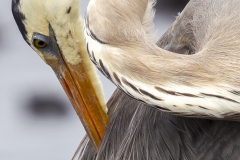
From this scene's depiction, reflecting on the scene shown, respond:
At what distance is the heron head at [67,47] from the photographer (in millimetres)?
1625

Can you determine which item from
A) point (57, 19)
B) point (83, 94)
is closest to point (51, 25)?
point (57, 19)

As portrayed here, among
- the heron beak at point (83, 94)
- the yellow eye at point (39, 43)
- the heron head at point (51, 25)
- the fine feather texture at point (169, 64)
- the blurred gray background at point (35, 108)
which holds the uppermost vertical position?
the fine feather texture at point (169, 64)

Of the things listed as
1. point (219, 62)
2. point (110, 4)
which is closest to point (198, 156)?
point (219, 62)

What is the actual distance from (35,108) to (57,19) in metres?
2.03

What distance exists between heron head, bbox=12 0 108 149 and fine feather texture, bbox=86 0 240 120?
329mm

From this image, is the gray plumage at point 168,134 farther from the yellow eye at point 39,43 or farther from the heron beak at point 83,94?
the yellow eye at point 39,43

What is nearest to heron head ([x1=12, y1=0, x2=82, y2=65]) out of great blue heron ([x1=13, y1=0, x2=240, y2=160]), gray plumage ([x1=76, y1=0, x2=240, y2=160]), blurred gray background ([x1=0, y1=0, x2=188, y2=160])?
great blue heron ([x1=13, y1=0, x2=240, y2=160])

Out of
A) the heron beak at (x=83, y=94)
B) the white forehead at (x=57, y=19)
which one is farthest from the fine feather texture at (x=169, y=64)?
the heron beak at (x=83, y=94)

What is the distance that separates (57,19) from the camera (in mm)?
1639

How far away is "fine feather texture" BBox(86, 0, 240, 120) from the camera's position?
115 cm

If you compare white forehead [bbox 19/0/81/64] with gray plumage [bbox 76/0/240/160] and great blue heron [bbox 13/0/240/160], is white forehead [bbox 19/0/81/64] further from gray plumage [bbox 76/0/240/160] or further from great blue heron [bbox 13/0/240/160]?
gray plumage [bbox 76/0/240/160]

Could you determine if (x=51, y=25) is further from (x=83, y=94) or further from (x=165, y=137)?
(x=165, y=137)

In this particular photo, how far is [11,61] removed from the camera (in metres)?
3.74

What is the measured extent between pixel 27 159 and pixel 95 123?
1.63 metres
